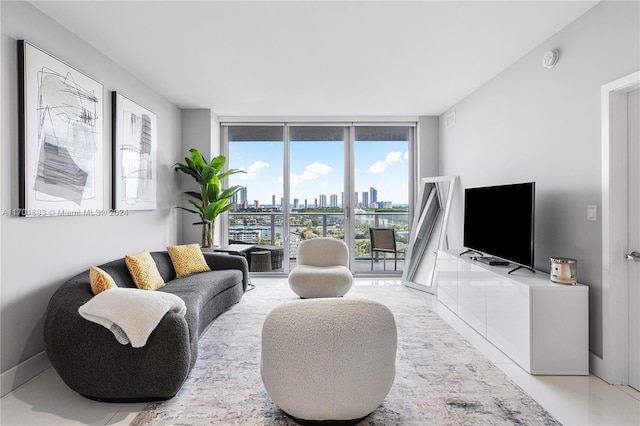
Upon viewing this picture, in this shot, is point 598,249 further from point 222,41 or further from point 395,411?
point 222,41

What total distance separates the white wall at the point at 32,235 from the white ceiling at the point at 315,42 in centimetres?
17

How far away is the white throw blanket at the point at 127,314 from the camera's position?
2.00 metres

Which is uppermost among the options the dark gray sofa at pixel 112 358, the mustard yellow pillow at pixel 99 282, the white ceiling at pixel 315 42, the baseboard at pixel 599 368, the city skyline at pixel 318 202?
the white ceiling at pixel 315 42

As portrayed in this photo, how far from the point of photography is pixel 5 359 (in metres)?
2.21

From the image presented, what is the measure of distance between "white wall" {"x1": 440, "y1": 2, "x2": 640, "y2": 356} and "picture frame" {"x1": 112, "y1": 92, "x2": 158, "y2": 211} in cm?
396

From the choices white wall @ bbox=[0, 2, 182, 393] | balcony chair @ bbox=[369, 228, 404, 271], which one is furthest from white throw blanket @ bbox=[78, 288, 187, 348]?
balcony chair @ bbox=[369, 228, 404, 271]

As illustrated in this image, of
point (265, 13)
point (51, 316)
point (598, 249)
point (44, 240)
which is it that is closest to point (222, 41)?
point (265, 13)

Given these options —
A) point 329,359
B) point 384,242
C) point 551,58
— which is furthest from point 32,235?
point 384,242

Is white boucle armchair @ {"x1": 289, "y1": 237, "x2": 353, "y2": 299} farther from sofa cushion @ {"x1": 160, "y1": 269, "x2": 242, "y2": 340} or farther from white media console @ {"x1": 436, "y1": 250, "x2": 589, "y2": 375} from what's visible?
white media console @ {"x1": 436, "y1": 250, "x2": 589, "y2": 375}

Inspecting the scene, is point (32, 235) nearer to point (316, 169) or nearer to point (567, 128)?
point (316, 169)

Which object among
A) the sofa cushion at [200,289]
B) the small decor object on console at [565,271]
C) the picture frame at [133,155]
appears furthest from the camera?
the picture frame at [133,155]

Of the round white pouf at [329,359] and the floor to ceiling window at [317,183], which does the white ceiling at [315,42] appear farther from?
the round white pouf at [329,359]

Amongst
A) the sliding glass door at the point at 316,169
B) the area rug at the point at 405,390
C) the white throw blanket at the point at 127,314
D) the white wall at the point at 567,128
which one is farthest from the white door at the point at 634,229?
the sliding glass door at the point at 316,169

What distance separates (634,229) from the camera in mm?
2264
